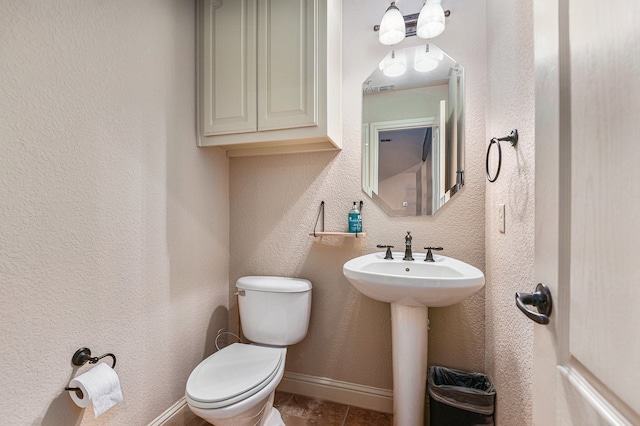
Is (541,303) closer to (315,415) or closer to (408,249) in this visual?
(408,249)

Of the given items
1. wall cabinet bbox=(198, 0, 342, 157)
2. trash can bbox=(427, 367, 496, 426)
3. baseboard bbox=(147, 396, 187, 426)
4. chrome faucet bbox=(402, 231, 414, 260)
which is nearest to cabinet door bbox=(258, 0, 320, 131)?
wall cabinet bbox=(198, 0, 342, 157)

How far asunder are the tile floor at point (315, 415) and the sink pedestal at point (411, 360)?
1.05 ft

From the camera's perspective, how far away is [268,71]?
1499mm

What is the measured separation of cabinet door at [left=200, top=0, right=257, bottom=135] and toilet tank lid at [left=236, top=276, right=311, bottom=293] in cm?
89

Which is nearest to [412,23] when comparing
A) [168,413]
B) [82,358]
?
[82,358]

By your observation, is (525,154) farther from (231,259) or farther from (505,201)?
(231,259)

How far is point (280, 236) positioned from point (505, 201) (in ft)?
4.13

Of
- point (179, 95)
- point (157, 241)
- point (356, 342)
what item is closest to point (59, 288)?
point (157, 241)

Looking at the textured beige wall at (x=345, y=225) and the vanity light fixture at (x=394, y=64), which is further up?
the vanity light fixture at (x=394, y=64)

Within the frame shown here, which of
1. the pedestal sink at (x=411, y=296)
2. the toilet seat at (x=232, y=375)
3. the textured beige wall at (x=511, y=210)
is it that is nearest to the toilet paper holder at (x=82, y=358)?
the toilet seat at (x=232, y=375)

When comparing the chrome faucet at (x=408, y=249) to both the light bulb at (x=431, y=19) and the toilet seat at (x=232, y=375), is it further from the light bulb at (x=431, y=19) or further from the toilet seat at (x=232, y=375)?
the light bulb at (x=431, y=19)

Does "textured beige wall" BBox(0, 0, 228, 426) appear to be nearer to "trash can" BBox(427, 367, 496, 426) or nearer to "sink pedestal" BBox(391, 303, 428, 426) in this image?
"sink pedestal" BBox(391, 303, 428, 426)

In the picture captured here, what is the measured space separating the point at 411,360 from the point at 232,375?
835mm

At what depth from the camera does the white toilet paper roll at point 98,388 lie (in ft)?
3.15
